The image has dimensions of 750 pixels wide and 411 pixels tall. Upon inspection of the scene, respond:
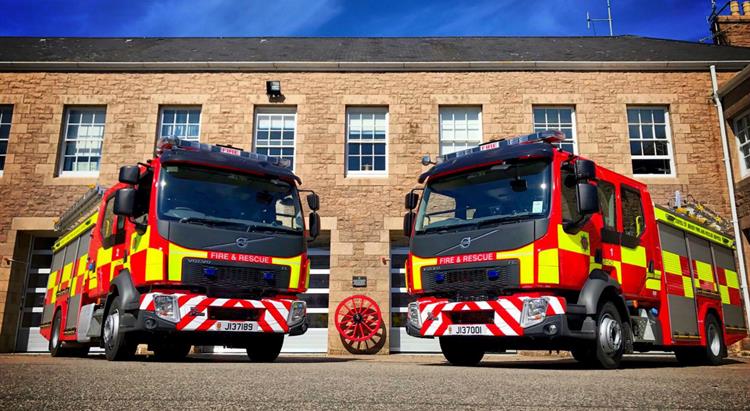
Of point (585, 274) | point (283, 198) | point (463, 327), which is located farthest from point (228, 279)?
point (585, 274)

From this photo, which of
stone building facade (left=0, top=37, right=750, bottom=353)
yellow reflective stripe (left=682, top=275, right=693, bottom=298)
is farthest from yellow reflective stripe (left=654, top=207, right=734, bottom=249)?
stone building facade (left=0, top=37, right=750, bottom=353)

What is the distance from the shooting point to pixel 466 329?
7.49 m

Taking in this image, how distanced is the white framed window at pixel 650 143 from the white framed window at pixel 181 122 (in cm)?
1078

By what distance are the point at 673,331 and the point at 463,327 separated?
3400 mm

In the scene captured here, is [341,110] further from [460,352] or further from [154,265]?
[154,265]

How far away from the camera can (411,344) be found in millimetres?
14586

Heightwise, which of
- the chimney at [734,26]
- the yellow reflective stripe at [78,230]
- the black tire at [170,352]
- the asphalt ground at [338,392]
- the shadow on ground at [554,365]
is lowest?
the asphalt ground at [338,392]

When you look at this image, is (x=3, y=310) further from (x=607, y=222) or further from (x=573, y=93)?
(x=573, y=93)

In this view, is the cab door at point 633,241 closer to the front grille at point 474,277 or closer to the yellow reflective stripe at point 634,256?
the yellow reflective stripe at point 634,256

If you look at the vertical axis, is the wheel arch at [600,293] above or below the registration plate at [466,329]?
above

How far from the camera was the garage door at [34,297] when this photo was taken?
49.6 feet

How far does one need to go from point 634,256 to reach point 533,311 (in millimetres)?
2148

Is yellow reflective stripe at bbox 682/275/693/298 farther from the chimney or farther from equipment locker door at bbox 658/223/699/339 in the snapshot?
the chimney

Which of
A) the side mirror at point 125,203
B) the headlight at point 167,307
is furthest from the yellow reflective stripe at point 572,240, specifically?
the side mirror at point 125,203
